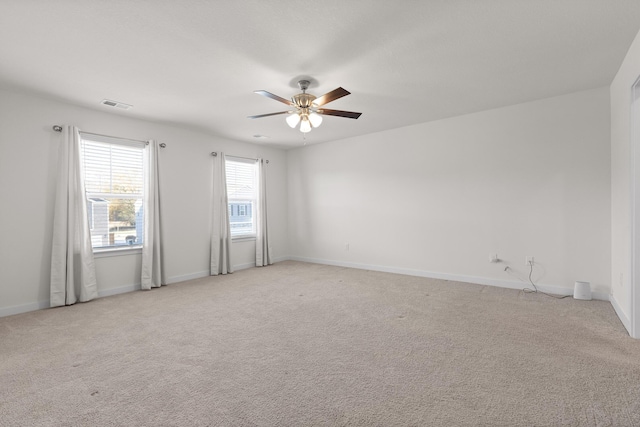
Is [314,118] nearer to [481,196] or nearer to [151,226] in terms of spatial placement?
[481,196]

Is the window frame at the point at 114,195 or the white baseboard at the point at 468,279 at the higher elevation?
the window frame at the point at 114,195

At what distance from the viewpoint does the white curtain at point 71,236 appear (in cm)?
377

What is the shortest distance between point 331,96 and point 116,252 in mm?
3718

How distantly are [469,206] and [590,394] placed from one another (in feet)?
10.2

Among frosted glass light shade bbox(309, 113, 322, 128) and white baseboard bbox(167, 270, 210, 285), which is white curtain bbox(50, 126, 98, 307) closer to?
white baseboard bbox(167, 270, 210, 285)

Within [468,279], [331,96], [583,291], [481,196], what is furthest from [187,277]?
[583,291]

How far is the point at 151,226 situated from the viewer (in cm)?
462

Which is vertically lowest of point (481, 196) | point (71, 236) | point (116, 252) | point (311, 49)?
point (116, 252)

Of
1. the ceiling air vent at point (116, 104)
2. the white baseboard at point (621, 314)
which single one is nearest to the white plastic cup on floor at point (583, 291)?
the white baseboard at point (621, 314)

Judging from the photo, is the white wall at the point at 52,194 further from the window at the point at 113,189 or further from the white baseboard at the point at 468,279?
the white baseboard at the point at 468,279

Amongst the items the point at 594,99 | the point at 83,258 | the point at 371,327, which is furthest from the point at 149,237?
the point at 594,99

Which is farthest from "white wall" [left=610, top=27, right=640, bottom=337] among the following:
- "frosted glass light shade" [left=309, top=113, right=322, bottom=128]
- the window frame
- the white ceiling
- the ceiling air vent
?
the window frame

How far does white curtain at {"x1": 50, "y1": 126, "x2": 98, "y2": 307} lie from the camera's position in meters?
3.77

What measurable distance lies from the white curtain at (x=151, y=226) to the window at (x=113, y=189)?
0.14m
